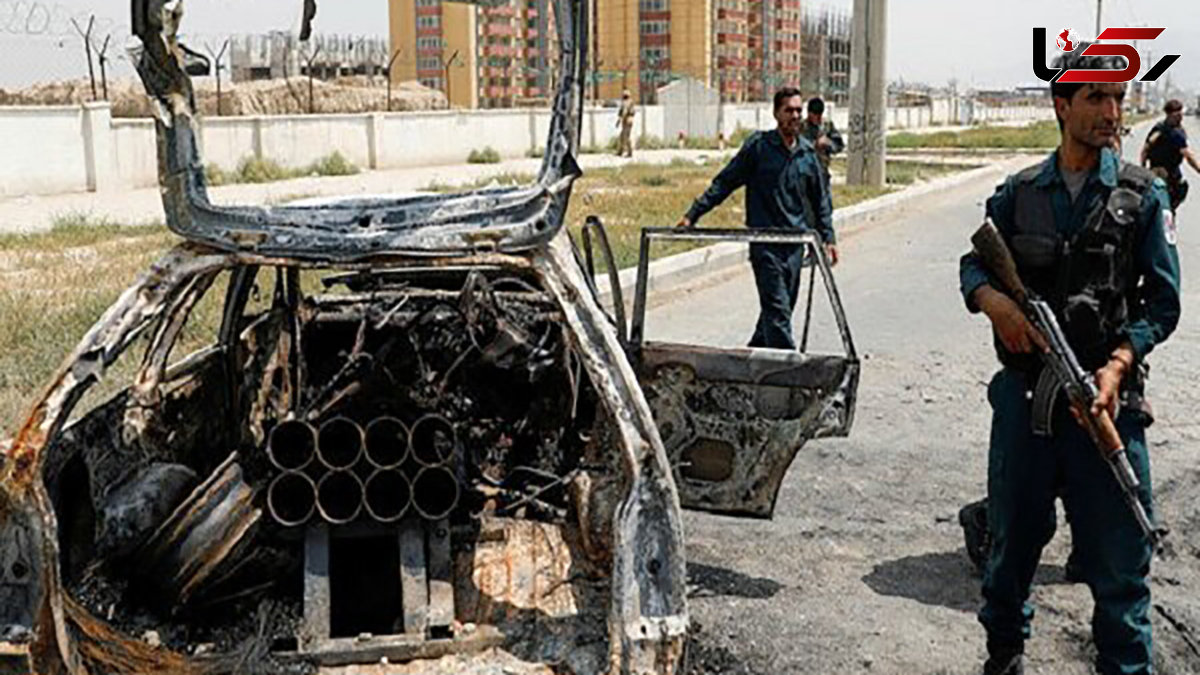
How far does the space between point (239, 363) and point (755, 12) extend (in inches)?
3245

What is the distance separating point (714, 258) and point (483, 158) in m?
19.2

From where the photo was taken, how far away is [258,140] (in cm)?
2677

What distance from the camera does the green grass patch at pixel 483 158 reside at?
32.3 meters

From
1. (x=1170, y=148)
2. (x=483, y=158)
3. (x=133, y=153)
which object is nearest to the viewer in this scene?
(x=1170, y=148)

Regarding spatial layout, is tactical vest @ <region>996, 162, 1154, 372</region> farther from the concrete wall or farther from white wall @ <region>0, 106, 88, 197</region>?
white wall @ <region>0, 106, 88, 197</region>

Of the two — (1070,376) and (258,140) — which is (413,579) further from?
(258,140)

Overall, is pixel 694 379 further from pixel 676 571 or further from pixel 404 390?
pixel 676 571

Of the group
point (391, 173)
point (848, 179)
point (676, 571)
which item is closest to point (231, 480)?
point (676, 571)

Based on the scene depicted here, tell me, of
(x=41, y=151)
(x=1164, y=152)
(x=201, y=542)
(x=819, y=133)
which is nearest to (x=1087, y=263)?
(x=201, y=542)

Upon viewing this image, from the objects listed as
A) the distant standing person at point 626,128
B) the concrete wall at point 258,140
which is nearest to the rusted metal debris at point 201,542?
the concrete wall at point 258,140

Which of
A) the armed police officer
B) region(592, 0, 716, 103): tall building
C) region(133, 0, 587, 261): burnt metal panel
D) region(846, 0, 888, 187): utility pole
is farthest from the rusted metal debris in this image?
region(592, 0, 716, 103): tall building

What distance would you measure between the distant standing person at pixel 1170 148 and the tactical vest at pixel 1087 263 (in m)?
11.1

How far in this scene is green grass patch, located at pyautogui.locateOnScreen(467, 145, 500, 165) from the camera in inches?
1271

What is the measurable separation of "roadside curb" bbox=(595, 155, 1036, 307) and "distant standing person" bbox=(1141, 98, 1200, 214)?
4001 millimetres
